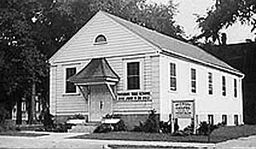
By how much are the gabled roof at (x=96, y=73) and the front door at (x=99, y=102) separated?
0.89m

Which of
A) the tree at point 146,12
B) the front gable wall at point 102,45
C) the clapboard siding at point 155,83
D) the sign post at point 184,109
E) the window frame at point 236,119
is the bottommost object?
the window frame at point 236,119

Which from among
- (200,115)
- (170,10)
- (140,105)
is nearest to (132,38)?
(140,105)

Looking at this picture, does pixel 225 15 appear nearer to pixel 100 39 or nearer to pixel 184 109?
pixel 100 39

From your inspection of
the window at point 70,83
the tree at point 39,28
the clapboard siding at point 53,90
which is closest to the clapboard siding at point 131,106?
the window at point 70,83

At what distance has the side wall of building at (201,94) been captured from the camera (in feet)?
86.3

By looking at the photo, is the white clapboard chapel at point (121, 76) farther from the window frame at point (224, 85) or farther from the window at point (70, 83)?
the window frame at point (224, 85)

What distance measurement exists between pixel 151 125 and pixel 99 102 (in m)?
4.35

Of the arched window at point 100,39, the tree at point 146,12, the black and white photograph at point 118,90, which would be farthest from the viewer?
the tree at point 146,12

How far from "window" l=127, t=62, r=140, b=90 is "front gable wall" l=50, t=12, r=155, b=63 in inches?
29.8

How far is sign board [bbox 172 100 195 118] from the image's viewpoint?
22.3m

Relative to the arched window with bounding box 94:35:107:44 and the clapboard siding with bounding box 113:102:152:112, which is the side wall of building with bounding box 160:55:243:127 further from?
the arched window with bounding box 94:35:107:44

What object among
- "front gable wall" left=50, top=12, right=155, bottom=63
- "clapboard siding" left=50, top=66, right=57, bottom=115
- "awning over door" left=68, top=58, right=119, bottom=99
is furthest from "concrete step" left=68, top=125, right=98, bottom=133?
"front gable wall" left=50, top=12, right=155, bottom=63

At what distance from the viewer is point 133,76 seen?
88.5 ft

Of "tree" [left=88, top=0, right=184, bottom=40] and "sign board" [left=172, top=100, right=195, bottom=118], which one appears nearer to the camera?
"sign board" [left=172, top=100, right=195, bottom=118]
